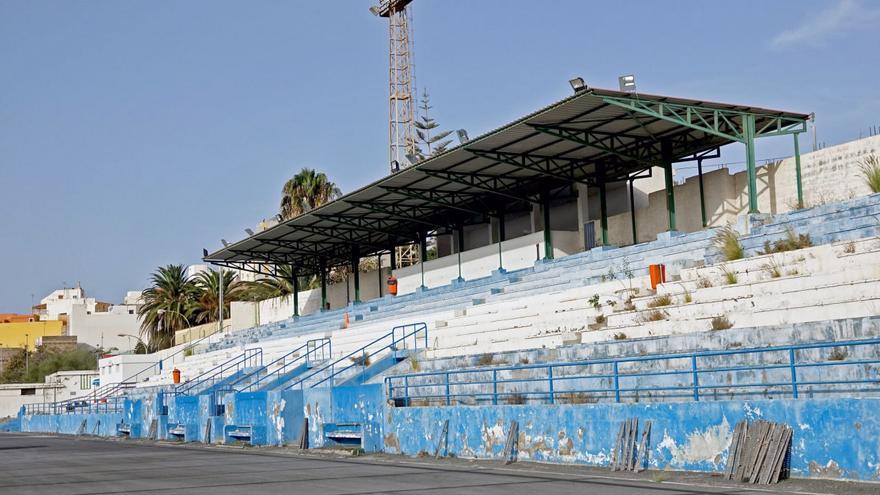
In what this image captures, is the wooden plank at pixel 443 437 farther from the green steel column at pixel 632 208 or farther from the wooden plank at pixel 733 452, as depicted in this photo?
the green steel column at pixel 632 208

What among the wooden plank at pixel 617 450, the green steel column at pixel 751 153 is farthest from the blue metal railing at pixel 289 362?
the wooden plank at pixel 617 450

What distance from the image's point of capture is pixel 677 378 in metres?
17.0

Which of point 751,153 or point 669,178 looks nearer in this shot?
point 751,153

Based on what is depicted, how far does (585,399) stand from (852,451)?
6230mm

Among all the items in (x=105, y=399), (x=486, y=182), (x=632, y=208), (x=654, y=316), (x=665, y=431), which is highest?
(x=486, y=182)

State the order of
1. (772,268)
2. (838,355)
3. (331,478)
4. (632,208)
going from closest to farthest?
(838,355), (331,478), (772,268), (632,208)

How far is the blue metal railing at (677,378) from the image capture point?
1406 centimetres

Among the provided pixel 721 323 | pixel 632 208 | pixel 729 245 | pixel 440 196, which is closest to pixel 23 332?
pixel 440 196

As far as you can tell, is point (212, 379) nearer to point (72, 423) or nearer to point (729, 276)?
point (72, 423)

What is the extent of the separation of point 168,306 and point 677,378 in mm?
66457

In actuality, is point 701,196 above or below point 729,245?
above

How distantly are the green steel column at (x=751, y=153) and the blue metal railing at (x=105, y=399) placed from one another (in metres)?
26.6

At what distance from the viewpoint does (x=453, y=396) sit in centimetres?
2127

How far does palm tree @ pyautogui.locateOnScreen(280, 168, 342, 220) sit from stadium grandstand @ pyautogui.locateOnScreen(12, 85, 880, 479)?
754 inches
